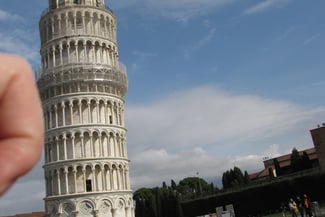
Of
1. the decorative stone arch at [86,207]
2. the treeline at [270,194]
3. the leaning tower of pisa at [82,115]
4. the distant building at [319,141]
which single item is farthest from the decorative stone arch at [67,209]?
the distant building at [319,141]

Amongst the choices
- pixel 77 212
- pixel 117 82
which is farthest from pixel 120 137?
pixel 77 212

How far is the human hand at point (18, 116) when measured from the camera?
123 cm

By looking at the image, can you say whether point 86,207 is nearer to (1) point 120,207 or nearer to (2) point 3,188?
(1) point 120,207

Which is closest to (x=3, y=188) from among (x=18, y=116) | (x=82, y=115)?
(x=18, y=116)

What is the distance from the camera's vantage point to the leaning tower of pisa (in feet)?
115

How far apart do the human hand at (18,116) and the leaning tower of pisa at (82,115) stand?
34.4 meters

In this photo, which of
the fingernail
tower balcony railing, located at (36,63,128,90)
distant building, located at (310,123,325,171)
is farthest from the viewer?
distant building, located at (310,123,325,171)

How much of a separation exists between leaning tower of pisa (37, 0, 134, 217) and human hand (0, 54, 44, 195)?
113 ft

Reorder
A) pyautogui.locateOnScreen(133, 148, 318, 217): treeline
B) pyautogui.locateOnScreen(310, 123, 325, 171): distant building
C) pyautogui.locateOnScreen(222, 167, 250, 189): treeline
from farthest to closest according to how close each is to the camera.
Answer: pyautogui.locateOnScreen(222, 167, 250, 189): treeline < pyautogui.locateOnScreen(133, 148, 318, 217): treeline < pyautogui.locateOnScreen(310, 123, 325, 171): distant building

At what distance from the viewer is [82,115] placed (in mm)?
36656

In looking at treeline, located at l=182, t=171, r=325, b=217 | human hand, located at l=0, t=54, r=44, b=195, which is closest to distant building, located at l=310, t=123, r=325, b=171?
treeline, located at l=182, t=171, r=325, b=217

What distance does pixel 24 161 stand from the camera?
1.24m

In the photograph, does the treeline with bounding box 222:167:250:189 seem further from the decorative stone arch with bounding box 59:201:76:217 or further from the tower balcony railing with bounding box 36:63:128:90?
the decorative stone arch with bounding box 59:201:76:217

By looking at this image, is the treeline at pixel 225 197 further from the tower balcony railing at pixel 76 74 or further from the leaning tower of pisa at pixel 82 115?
the tower balcony railing at pixel 76 74
